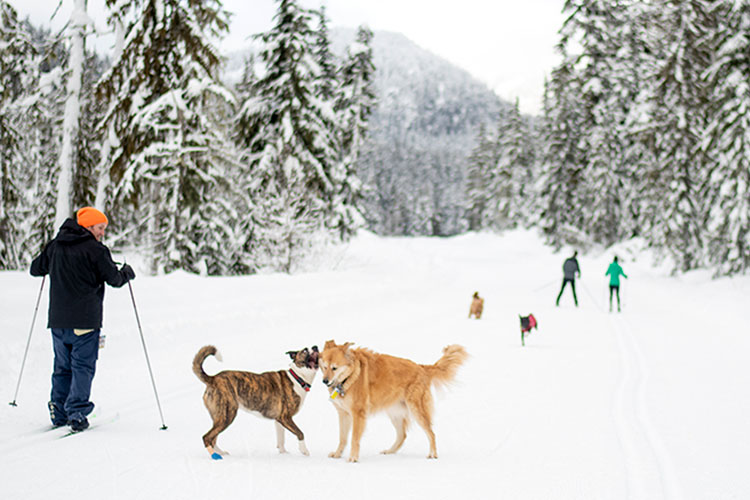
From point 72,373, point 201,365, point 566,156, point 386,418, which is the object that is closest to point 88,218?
point 72,373

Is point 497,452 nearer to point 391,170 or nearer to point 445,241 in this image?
point 445,241

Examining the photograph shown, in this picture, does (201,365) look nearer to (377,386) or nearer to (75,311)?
(377,386)

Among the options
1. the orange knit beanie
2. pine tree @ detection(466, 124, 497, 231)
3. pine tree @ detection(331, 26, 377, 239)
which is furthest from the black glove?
pine tree @ detection(466, 124, 497, 231)

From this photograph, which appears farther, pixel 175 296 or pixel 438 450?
pixel 175 296

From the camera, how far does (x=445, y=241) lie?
204ft

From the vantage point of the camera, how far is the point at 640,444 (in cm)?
562

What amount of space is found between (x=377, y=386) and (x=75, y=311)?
3.34 meters

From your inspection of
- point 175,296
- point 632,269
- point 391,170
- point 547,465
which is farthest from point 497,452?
point 391,170

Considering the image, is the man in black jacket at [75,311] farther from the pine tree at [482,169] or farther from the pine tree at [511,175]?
the pine tree at [482,169]

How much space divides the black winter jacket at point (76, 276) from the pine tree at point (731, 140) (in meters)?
22.7

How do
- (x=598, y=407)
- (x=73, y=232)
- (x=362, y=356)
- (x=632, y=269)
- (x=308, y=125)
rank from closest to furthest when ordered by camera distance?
(x=362, y=356), (x=73, y=232), (x=598, y=407), (x=308, y=125), (x=632, y=269)

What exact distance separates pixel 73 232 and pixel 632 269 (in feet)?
106

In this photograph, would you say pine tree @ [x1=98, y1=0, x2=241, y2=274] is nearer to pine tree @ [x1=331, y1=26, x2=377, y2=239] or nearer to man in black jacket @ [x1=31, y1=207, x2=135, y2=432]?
man in black jacket @ [x1=31, y1=207, x2=135, y2=432]

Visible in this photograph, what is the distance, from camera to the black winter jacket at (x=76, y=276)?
18.5ft
